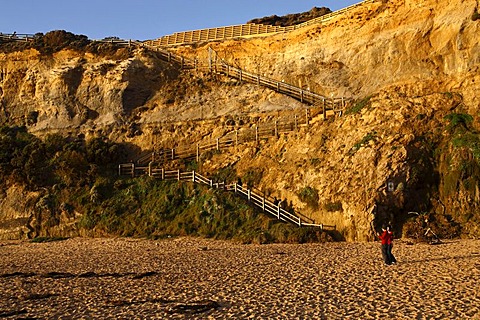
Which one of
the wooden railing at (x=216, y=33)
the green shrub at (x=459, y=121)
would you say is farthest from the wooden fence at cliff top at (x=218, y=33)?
the green shrub at (x=459, y=121)

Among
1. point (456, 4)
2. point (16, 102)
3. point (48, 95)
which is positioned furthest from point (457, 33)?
point (16, 102)

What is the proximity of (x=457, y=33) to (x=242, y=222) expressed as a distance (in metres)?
15.9

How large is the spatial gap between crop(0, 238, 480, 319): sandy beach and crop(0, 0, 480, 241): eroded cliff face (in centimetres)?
324

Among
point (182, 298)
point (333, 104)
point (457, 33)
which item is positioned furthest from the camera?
point (333, 104)

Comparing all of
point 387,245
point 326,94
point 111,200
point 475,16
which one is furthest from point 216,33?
point 387,245

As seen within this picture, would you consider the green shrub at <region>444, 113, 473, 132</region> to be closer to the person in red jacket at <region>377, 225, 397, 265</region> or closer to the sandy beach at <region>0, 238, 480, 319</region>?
the sandy beach at <region>0, 238, 480, 319</region>

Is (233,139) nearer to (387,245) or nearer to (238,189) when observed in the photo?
(238,189)

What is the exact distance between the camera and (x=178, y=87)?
3462 centimetres

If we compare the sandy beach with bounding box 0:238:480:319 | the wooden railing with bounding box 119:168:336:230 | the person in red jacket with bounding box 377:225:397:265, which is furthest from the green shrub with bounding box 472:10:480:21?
the person in red jacket with bounding box 377:225:397:265

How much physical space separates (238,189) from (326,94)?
404 inches

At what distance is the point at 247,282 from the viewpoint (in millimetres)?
12586

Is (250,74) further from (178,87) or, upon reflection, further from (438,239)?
(438,239)

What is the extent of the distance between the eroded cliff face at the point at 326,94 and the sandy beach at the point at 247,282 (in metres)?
3.24

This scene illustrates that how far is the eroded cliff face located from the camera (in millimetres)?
20859
